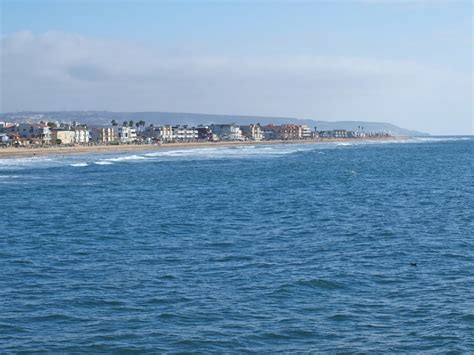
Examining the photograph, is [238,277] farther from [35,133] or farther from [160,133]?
[160,133]

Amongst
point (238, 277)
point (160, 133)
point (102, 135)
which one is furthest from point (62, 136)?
point (238, 277)

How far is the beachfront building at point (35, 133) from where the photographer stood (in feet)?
447

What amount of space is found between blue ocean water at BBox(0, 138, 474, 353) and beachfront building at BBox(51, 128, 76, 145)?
4256 inches

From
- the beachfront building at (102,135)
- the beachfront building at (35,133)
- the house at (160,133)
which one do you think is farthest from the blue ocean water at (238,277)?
the house at (160,133)

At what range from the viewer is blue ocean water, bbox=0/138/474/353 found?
11.7 meters

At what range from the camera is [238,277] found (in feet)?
51.8

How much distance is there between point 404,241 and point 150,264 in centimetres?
763

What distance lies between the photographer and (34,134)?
144625mm

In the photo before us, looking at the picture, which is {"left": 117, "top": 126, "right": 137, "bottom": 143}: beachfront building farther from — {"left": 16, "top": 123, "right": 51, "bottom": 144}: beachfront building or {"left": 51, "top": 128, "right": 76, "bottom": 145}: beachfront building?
{"left": 16, "top": 123, "right": 51, "bottom": 144}: beachfront building

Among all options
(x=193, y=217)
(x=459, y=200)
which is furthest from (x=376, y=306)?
(x=459, y=200)

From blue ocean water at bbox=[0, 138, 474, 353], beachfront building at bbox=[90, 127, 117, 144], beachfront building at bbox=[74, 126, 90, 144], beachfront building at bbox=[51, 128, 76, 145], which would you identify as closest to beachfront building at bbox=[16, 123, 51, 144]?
beachfront building at bbox=[51, 128, 76, 145]

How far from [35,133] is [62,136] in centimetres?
712

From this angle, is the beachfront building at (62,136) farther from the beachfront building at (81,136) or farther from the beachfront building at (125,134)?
the beachfront building at (125,134)

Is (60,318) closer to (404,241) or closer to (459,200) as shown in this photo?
(404,241)
